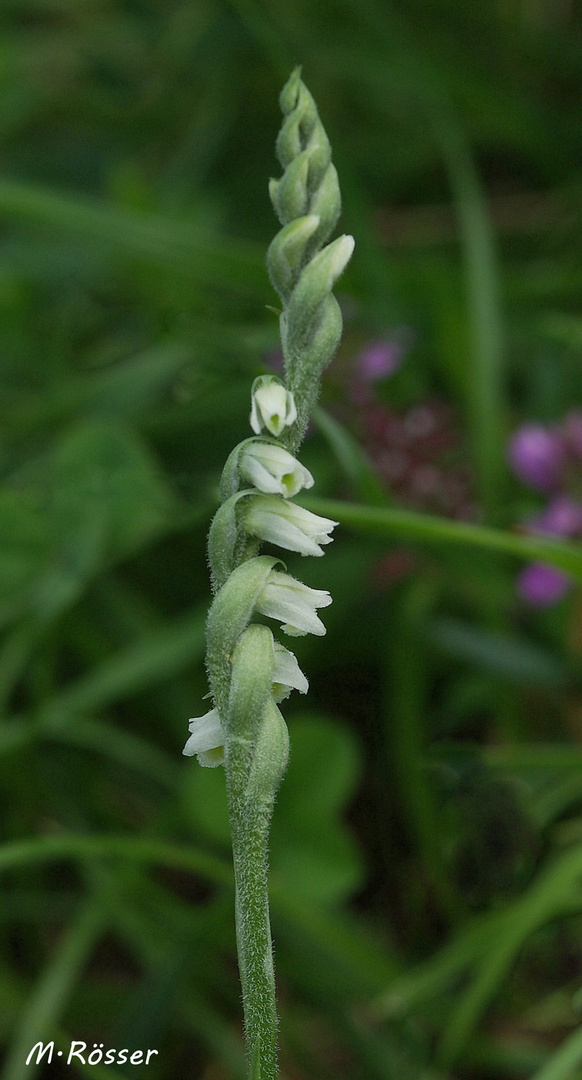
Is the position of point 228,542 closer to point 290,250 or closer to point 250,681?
point 250,681

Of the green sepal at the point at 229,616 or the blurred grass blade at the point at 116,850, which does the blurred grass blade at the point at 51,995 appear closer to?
the blurred grass blade at the point at 116,850

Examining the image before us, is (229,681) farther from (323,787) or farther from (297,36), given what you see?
(297,36)

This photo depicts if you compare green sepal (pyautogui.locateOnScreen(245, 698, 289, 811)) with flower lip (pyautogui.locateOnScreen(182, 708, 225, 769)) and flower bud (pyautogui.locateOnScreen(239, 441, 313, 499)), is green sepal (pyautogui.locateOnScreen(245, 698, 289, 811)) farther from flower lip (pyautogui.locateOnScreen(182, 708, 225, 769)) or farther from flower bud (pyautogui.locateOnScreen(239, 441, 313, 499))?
flower bud (pyautogui.locateOnScreen(239, 441, 313, 499))

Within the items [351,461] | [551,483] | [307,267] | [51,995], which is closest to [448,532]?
[351,461]

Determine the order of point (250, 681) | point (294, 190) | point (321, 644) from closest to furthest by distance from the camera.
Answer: point (250, 681) < point (294, 190) < point (321, 644)

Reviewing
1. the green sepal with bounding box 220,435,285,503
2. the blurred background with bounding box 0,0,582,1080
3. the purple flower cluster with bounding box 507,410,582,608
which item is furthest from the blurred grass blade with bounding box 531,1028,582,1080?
the green sepal with bounding box 220,435,285,503
